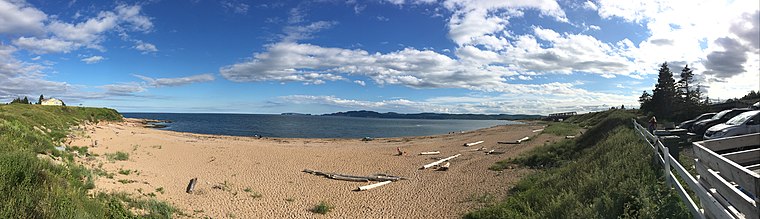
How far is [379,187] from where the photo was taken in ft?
54.2

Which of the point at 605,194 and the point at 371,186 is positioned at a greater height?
the point at 605,194

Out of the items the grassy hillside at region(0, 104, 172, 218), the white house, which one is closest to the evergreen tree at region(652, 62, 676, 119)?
the grassy hillside at region(0, 104, 172, 218)

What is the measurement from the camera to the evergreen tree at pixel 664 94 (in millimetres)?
47350

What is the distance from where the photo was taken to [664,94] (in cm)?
4853

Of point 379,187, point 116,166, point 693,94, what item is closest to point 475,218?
point 379,187

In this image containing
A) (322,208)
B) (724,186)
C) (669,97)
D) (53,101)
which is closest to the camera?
(724,186)

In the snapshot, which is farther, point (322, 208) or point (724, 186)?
point (322, 208)

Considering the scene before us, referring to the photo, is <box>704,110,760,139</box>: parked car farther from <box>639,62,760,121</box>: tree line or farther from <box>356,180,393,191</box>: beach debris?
<box>639,62,760,121</box>: tree line

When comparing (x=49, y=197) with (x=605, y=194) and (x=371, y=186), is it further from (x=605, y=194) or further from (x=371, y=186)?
(x=371, y=186)

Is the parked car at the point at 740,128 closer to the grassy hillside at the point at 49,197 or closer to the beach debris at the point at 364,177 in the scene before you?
the beach debris at the point at 364,177

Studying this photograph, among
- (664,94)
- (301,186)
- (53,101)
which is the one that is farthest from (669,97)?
(53,101)

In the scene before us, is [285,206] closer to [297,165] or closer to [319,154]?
[297,165]

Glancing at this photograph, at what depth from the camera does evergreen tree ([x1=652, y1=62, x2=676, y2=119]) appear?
47.3m

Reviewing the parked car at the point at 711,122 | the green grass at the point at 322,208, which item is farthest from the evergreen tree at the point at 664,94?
the green grass at the point at 322,208
